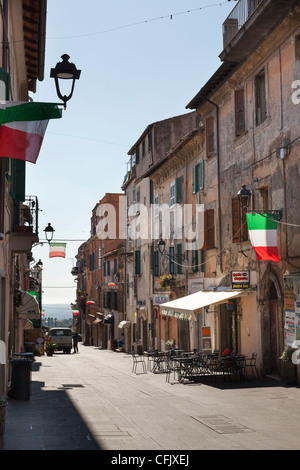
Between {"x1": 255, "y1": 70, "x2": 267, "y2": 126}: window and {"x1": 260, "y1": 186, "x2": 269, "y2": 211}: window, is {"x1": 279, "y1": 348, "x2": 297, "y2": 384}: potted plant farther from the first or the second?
{"x1": 255, "y1": 70, "x2": 267, "y2": 126}: window

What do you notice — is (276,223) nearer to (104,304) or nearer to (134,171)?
(134,171)

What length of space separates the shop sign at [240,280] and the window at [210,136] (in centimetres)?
620

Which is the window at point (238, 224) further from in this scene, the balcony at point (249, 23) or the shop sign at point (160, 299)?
the shop sign at point (160, 299)

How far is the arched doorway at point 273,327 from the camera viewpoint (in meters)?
19.3

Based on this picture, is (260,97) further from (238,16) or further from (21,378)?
(21,378)

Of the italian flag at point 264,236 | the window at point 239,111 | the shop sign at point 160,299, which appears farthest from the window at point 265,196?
the shop sign at point 160,299

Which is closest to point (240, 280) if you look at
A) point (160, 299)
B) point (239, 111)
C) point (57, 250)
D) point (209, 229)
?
point (209, 229)

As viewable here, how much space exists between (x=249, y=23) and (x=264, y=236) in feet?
20.8

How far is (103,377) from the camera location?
75.1ft

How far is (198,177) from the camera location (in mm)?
27031

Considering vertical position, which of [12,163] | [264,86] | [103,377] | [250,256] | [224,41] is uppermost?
[224,41]

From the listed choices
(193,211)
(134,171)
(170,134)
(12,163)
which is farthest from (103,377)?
(134,171)

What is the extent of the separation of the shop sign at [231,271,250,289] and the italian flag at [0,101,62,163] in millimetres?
12424
